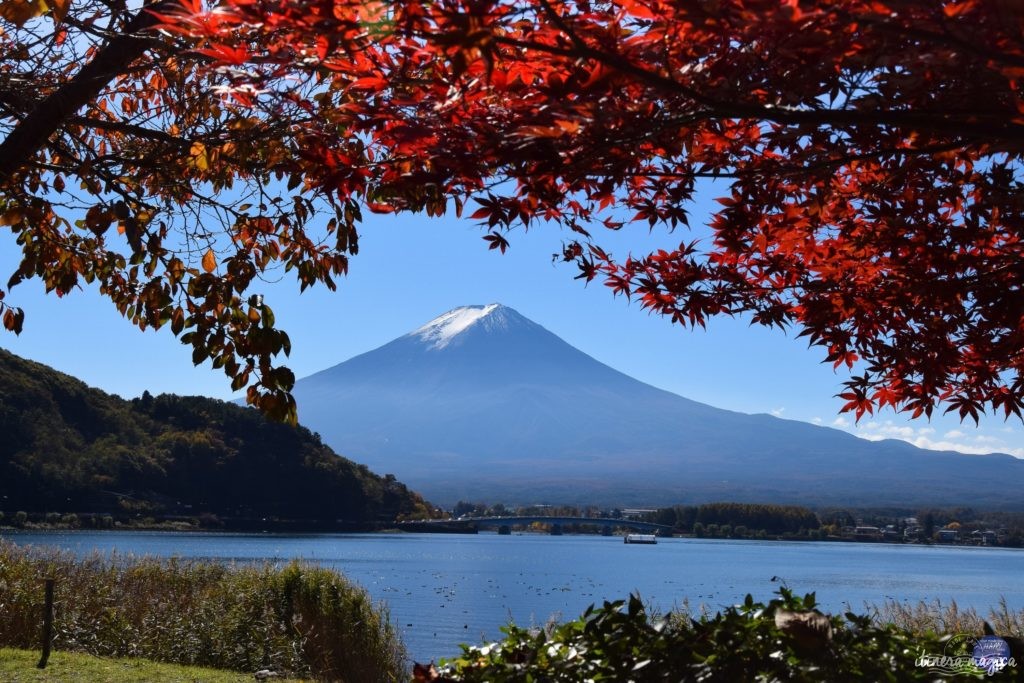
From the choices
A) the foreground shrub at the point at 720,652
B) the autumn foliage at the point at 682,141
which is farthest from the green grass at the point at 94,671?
the foreground shrub at the point at 720,652

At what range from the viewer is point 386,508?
92.9 m

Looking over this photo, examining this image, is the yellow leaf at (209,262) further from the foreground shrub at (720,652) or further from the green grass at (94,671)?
the green grass at (94,671)

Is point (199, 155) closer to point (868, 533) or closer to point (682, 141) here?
point (682, 141)

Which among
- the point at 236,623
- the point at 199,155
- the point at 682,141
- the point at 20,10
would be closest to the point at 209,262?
the point at 199,155

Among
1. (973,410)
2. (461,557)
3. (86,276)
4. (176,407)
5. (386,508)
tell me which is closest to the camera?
(973,410)

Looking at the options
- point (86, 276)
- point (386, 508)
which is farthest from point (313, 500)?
point (86, 276)

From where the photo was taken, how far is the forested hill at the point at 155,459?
64562 millimetres

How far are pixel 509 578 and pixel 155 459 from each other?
30.5m

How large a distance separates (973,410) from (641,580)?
185ft

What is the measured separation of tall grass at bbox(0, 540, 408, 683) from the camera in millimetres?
12742

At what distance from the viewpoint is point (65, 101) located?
525cm

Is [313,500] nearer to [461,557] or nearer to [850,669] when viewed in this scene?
[461,557]

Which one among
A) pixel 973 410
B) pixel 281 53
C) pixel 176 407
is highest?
pixel 176 407

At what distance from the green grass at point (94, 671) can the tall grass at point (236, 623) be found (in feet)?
2.31
